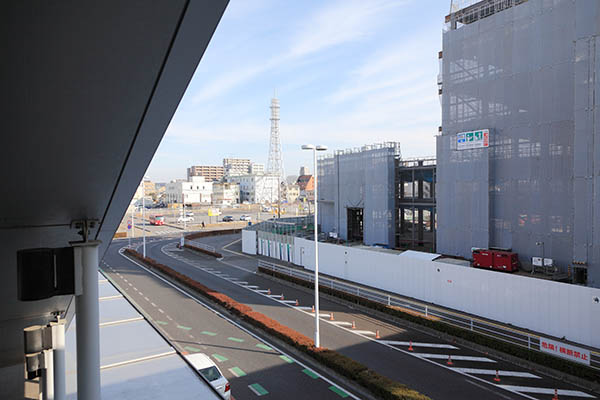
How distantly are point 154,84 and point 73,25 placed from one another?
0.65 m

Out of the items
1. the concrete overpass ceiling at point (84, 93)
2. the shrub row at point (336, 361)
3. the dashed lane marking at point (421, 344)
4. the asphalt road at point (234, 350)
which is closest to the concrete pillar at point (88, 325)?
the concrete overpass ceiling at point (84, 93)

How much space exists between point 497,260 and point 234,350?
16.4 meters

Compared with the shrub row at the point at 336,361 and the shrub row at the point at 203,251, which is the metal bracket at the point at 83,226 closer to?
the shrub row at the point at 336,361

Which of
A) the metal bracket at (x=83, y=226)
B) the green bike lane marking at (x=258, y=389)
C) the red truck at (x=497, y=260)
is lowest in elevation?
the green bike lane marking at (x=258, y=389)

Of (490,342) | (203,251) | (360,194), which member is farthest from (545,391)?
(203,251)

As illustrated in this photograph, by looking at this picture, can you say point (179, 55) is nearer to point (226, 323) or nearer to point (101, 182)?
point (101, 182)

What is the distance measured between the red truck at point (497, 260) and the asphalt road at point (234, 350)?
14841 millimetres

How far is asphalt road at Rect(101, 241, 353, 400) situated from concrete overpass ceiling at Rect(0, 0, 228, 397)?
29.5ft

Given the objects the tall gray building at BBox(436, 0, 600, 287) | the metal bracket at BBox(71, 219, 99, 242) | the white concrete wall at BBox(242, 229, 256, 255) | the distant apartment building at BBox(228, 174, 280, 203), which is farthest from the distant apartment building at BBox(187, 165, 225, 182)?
the metal bracket at BBox(71, 219, 99, 242)

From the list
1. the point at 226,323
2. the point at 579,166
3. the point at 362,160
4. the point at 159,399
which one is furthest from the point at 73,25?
the point at 362,160

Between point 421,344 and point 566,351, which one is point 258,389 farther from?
point 566,351

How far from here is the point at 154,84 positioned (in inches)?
86.0

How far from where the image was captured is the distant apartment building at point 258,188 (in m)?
112

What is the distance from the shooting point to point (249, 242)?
36.8 m
